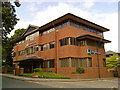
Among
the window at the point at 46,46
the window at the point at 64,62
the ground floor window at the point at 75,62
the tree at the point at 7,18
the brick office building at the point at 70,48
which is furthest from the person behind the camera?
the window at the point at 46,46

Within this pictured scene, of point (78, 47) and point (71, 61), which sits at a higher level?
point (78, 47)

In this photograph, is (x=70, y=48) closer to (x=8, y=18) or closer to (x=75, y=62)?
(x=75, y=62)

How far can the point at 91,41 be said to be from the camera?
93.0 feet

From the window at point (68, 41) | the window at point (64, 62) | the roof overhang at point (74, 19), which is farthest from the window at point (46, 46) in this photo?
the window at point (64, 62)

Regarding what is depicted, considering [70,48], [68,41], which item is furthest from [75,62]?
[68,41]

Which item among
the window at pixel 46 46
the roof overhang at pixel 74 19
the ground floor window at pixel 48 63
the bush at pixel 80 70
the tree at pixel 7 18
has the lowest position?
the bush at pixel 80 70

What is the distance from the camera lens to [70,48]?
2562 centimetres

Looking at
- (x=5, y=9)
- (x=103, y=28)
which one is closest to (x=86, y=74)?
(x=103, y=28)

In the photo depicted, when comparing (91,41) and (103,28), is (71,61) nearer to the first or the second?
(91,41)

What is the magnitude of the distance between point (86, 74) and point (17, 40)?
28557 millimetres

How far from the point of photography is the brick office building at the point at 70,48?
25.8m

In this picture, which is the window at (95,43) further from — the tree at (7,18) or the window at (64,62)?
the tree at (7,18)

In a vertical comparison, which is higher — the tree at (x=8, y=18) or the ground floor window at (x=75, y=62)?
the tree at (x=8, y=18)

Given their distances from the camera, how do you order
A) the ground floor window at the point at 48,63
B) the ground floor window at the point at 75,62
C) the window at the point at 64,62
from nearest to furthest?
the ground floor window at the point at 75,62
the window at the point at 64,62
the ground floor window at the point at 48,63
